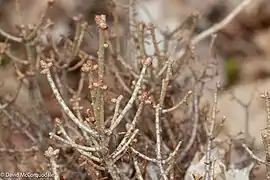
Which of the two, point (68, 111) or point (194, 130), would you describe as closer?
point (68, 111)

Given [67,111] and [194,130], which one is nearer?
[67,111]

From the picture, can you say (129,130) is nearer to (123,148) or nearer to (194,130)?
(123,148)

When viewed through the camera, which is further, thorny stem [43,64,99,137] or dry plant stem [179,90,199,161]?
dry plant stem [179,90,199,161]

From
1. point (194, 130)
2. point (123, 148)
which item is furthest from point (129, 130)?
point (194, 130)

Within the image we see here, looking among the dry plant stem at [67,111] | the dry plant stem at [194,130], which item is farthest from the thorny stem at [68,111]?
the dry plant stem at [194,130]

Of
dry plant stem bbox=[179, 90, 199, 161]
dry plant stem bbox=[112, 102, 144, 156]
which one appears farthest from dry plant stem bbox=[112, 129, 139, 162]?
dry plant stem bbox=[179, 90, 199, 161]

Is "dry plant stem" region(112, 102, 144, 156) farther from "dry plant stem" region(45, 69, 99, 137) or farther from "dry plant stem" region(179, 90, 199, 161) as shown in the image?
"dry plant stem" region(179, 90, 199, 161)

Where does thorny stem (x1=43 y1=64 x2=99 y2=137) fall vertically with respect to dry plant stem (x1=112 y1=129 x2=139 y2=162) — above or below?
above

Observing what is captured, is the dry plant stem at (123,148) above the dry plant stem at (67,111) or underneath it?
underneath

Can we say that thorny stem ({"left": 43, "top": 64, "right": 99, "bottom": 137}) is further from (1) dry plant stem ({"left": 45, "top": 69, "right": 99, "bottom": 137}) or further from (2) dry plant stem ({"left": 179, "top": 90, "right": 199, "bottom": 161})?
(2) dry plant stem ({"left": 179, "top": 90, "right": 199, "bottom": 161})

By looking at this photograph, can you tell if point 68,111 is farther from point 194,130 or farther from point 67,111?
point 194,130

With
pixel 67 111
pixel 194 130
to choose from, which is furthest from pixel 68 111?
pixel 194 130

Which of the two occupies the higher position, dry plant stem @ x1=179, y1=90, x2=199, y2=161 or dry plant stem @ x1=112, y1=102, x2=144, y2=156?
dry plant stem @ x1=179, y1=90, x2=199, y2=161

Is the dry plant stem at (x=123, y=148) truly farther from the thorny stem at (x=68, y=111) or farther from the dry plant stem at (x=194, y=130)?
the dry plant stem at (x=194, y=130)
